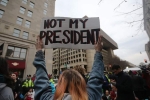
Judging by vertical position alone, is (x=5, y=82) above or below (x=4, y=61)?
below

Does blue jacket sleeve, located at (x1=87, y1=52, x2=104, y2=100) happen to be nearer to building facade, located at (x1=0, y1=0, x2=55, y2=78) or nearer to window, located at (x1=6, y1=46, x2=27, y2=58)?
building facade, located at (x1=0, y1=0, x2=55, y2=78)

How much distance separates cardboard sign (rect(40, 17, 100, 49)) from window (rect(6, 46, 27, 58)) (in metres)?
20.1

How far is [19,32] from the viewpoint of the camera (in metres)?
21.6

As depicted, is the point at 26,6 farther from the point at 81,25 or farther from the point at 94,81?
the point at 94,81

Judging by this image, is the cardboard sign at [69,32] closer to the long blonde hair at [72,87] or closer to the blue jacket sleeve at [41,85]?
the blue jacket sleeve at [41,85]

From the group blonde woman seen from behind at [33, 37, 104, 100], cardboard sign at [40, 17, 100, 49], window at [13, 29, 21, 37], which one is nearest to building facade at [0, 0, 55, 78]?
window at [13, 29, 21, 37]

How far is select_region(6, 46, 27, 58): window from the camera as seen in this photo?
65.9 feet

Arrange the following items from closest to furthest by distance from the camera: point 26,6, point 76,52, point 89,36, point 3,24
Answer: point 89,36, point 3,24, point 26,6, point 76,52

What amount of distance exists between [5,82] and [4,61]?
335 mm

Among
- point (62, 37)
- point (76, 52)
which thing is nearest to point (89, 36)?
point (62, 37)

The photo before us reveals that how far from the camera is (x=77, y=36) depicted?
9.76 ft

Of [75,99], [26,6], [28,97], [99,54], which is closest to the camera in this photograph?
[75,99]

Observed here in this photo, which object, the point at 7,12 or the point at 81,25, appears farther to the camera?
the point at 7,12

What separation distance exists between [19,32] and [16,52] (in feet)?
12.7
